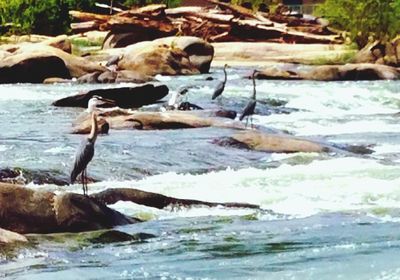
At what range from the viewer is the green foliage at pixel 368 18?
33.6 metres

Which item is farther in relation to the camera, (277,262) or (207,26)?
(207,26)

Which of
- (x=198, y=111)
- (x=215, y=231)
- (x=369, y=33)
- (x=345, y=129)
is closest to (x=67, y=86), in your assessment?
(x=198, y=111)

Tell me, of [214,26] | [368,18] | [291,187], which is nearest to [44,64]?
[368,18]

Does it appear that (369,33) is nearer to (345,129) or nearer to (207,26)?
(207,26)

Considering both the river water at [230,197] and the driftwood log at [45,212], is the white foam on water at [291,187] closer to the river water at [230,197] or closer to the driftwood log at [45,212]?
the river water at [230,197]

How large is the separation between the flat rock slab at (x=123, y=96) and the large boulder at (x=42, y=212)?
12230 millimetres

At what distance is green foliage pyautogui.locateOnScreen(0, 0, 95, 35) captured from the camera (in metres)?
43.8

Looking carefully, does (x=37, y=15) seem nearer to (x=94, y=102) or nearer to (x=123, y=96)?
(x=123, y=96)

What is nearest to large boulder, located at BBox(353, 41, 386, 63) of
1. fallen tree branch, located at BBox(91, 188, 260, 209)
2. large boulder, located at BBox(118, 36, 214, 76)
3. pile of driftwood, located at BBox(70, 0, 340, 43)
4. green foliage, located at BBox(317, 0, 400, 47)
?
green foliage, located at BBox(317, 0, 400, 47)

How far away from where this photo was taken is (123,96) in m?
22.0

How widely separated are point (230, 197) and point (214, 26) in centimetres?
2762

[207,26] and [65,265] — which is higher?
[65,265]

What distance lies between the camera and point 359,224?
10.1 m

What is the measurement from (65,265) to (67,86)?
1884 cm
